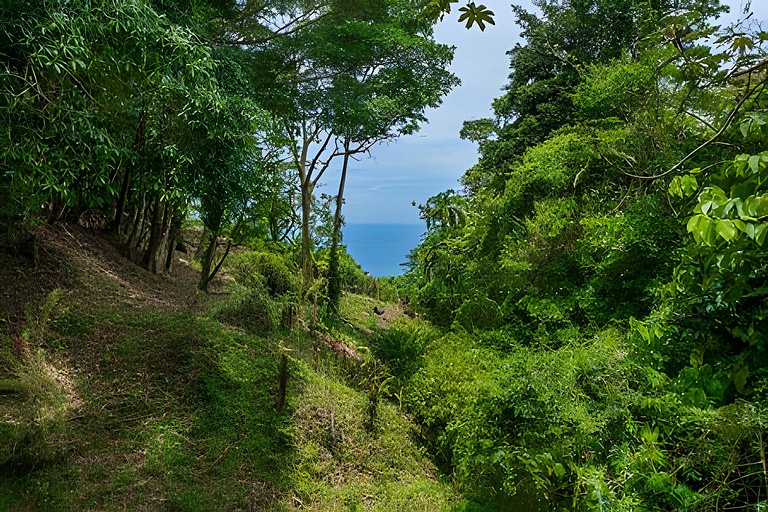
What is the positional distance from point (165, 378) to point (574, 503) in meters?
3.59

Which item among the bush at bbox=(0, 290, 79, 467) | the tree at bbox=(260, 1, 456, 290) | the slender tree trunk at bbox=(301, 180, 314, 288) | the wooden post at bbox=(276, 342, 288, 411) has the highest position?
the tree at bbox=(260, 1, 456, 290)

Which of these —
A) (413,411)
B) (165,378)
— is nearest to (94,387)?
(165,378)

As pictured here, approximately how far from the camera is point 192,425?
144 inches

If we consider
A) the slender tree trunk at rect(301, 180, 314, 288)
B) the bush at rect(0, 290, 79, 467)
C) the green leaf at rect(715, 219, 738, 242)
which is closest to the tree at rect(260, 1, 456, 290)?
the slender tree trunk at rect(301, 180, 314, 288)

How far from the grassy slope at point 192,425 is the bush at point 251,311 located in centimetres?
42

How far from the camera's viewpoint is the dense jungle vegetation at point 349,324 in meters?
1.99

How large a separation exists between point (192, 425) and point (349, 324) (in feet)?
12.8

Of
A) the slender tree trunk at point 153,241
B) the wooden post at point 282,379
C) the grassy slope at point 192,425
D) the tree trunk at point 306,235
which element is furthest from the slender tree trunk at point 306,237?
the wooden post at point 282,379

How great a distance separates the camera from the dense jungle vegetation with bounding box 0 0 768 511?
1.99 m

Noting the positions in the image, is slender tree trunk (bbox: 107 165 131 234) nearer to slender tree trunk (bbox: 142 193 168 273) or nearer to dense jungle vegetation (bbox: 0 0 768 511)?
dense jungle vegetation (bbox: 0 0 768 511)

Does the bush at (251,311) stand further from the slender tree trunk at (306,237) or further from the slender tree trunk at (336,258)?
the slender tree trunk at (336,258)

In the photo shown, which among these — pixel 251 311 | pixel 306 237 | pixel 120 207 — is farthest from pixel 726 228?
pixel 120 207

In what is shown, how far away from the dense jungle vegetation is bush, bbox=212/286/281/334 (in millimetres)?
55

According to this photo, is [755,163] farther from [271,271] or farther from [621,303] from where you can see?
[271,271]
